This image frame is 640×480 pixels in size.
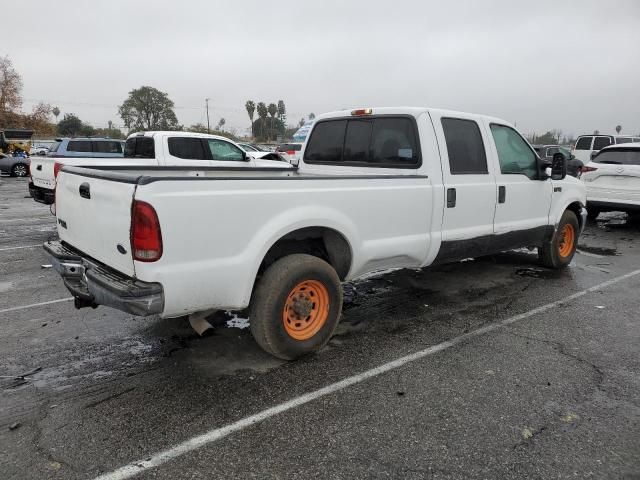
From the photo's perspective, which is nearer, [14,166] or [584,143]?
[584,143]

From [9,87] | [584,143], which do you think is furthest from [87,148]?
[9,87]

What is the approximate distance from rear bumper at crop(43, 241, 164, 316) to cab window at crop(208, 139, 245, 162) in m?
6.82

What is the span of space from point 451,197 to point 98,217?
307cm

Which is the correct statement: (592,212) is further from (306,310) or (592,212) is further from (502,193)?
(306,310)

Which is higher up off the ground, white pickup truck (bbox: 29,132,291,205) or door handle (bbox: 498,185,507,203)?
white pickup truck (bbox: 29,132,291,205)

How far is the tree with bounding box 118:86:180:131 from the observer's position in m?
76.9

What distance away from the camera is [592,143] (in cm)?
1959

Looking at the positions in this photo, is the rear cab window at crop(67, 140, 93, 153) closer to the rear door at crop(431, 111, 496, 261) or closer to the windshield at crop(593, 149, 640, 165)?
the rear door at crop(431, 111, 496, 261)

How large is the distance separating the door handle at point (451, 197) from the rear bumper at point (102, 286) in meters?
A: 2.82

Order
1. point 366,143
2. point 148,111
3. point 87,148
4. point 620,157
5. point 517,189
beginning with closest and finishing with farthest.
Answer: point 366,143
point 517,189
point 620,157
point 87,148
point 148,111

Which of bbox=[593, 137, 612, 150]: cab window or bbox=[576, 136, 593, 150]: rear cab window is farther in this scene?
bbox=[576, 136, 593, 150]: rear cab window

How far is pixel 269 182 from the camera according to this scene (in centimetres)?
328

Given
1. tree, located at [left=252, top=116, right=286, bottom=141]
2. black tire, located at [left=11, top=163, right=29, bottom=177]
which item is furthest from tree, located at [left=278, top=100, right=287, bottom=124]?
black tire, located at [left=11, top=163, right=29, bottom=177]

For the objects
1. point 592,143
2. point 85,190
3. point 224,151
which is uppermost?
point 592,143
